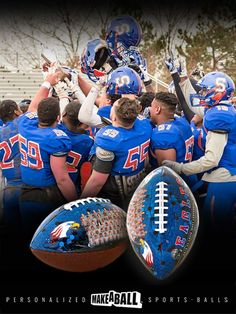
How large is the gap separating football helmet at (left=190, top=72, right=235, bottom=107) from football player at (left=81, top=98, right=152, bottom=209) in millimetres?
391

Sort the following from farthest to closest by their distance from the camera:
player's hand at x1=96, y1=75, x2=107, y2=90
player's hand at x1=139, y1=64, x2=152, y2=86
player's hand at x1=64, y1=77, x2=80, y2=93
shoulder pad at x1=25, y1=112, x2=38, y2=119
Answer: player's hand at x1=139, y1=64, x2=152, y2=86
player's hand at x1=64, y1=77, x2=80, y2=93
player's hand at x1=96, y1=75, x2=107, y2=90
shoulder pad at x1=25, y1=112, x2=38, y2=119

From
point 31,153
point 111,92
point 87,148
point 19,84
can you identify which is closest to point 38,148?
point 31,153

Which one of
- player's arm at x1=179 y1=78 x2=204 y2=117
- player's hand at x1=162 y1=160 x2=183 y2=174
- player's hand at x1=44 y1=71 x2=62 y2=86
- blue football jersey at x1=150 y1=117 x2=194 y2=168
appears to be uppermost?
player's hand at x1=44 y1=71 x2=62 y2=86

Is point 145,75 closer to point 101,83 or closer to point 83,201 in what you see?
point 101,83

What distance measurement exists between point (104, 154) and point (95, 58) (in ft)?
4.39

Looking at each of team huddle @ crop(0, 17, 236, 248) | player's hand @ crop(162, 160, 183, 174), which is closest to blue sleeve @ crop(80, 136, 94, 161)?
team huddle @ crop(0, 17, 236, 248)

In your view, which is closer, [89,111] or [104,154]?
[104,154]

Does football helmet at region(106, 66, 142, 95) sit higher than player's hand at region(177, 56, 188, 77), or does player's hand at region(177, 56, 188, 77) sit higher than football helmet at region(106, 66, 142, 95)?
player's hand at region(177, 56, 188, 77)

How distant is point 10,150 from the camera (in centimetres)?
353

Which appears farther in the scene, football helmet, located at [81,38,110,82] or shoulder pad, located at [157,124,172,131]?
football helmet, located at [81,38,110,82]

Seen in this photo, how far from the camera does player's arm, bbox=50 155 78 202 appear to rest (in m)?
3.02

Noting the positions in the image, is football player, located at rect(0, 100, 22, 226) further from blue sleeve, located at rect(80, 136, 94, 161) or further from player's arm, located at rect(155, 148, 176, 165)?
player's arm, located at rect(155, 148, 176, 165)

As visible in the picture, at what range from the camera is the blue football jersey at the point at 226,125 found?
2.93 m

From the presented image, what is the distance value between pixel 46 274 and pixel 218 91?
1.43m
